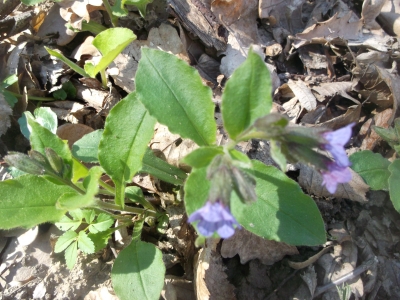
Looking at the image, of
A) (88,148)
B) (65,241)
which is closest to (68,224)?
(65,241)

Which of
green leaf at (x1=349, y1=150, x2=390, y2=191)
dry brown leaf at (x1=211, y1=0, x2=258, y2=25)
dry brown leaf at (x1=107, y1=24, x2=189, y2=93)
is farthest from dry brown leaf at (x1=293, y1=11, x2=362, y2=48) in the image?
green leaf at (x1=349, y1=150, x2=390, y2=191)

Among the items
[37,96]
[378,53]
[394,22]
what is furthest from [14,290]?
[394,22]

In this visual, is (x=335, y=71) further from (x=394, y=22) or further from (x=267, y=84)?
(x=267, y=84)

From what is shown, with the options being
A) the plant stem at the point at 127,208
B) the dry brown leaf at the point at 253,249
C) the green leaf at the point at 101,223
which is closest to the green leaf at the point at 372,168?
the dry brown leaf at the point at 253,249

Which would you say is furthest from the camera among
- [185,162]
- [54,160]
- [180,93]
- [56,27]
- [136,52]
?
[56,27]

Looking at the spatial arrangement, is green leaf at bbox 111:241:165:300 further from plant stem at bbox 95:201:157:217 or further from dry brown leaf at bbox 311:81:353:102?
dry brown leaf at bbox 311:81:353:102

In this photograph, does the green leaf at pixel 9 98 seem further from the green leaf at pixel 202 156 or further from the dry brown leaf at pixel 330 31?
the dry brown leaf at pixel 330 31

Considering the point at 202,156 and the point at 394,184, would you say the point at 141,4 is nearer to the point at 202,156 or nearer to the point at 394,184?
the point at 202,156
